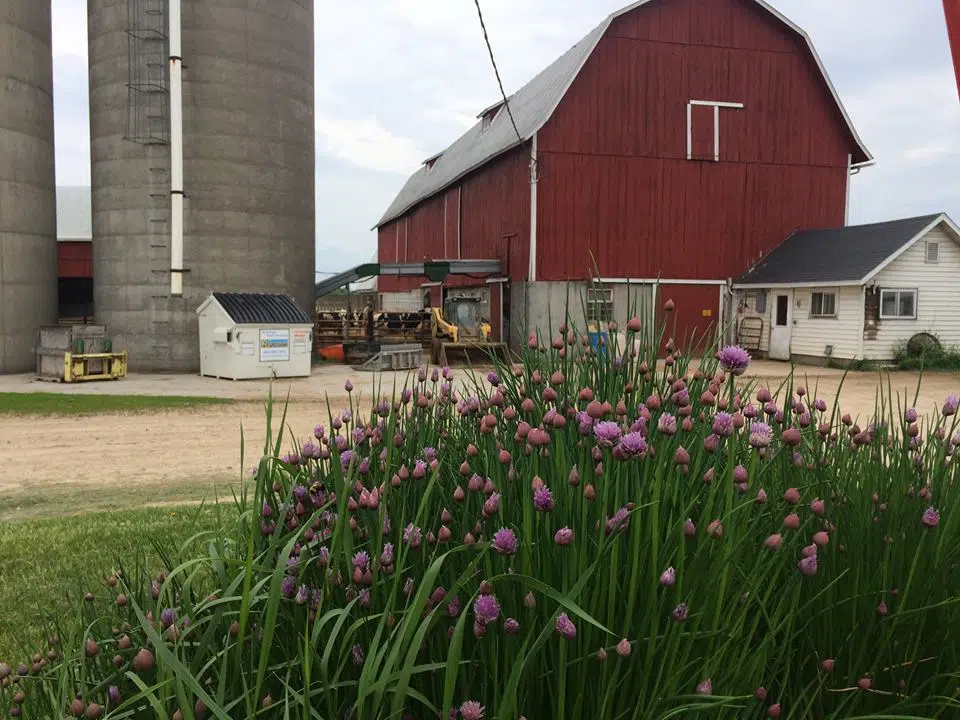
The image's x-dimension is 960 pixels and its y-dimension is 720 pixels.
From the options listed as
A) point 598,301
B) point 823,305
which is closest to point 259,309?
point 823,305

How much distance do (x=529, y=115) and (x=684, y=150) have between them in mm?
4760

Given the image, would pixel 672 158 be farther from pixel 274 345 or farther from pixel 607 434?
pixel 607 434

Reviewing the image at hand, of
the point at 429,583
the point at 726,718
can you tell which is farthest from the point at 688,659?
the point at 429,583

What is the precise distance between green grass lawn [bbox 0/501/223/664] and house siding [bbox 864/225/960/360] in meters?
19.1

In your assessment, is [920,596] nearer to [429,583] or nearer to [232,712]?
[429,583]

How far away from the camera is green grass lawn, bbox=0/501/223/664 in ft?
12.1

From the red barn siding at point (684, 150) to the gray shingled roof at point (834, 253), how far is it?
743mm

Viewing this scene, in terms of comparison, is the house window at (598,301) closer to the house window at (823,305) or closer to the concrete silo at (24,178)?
the house window at (823,305)

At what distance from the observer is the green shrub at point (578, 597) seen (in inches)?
58.4

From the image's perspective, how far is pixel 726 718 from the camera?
1.58 m

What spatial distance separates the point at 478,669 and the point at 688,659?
1.49ft

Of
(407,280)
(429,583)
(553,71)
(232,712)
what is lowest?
(232,712)

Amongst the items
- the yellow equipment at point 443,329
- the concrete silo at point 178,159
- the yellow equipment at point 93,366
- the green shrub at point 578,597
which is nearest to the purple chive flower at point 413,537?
the green shrub at point 578,597

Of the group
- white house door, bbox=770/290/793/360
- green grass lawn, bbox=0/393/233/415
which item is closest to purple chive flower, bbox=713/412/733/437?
green grass lawn, bbox=0/393/233/415
